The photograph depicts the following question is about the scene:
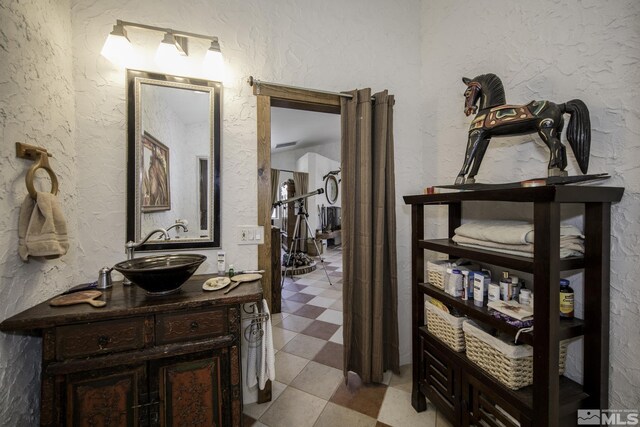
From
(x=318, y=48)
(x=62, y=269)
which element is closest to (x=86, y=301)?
(x=62, y=269)

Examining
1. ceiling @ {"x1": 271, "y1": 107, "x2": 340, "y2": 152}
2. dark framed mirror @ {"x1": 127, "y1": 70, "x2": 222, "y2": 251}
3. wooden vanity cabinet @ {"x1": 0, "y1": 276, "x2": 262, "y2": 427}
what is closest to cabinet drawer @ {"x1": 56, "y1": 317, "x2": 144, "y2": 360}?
wooden vanity cabinet @ {"x1": 0, "y1": 276, "x2": 262, "y2": 427}

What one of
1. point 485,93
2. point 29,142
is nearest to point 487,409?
point 485,93

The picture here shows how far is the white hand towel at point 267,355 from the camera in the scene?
139 centimetres

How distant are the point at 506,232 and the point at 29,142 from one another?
2.01 meters

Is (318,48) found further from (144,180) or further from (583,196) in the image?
(583,196)

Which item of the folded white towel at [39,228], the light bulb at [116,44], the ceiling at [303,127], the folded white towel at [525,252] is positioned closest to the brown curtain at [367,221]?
the folded white towel at [525,252]

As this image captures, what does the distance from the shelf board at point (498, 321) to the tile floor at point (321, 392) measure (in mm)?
771

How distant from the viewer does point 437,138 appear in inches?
68.6

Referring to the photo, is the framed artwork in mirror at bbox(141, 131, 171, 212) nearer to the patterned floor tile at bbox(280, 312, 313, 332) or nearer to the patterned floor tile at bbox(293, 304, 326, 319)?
the patterned floor tile at bbox(280, 312, 313, 332)

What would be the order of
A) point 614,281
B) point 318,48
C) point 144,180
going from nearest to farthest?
1. point 614,281
2. point 144,180
3. point 318,48

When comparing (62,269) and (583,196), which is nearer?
(583,196)

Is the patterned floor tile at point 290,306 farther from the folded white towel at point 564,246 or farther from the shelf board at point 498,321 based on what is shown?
the folded white towel at point 564,246

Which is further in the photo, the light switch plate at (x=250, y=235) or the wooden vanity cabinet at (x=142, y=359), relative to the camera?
the light switch plate at (x=250, y=235)

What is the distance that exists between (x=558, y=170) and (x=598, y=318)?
56cm
